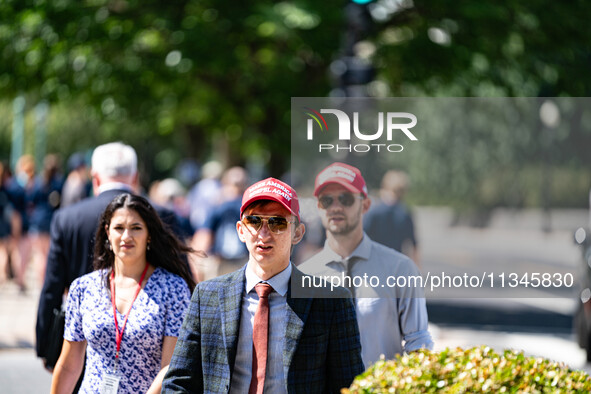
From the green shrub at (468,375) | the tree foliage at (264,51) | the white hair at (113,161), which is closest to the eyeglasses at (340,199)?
the green shrub at (468,375)

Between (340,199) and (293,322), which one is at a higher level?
(340,199)

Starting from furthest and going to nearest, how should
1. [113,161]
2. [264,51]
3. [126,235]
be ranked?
[264,51] → [113,161] → [126,235]

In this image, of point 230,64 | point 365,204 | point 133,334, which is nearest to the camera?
point 365,204

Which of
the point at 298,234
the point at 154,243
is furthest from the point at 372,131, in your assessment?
the point at 154,243

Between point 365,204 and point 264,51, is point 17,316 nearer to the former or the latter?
point 264,51

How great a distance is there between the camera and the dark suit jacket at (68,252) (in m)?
5.19

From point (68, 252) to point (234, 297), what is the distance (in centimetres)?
210

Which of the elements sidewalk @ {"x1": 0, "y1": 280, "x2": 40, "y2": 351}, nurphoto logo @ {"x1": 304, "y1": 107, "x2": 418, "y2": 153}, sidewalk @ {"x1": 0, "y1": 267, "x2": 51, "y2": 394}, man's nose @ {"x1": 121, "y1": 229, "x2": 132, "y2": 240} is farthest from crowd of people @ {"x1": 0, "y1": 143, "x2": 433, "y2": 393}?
sidewalk @ {"x1": 0, "y1": 280, "x2": 40, "y2": 351}

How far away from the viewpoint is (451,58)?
14.8m

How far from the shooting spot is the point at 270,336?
340 cm

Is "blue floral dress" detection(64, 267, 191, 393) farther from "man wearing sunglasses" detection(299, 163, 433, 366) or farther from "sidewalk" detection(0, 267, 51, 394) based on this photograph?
"sidewalk" detection(0, 267, 51, 394)

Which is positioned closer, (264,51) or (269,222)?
(269,222)

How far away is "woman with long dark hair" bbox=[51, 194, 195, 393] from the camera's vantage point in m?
4.28

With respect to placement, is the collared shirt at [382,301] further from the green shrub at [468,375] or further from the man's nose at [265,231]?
the green shrub at [468,375]
